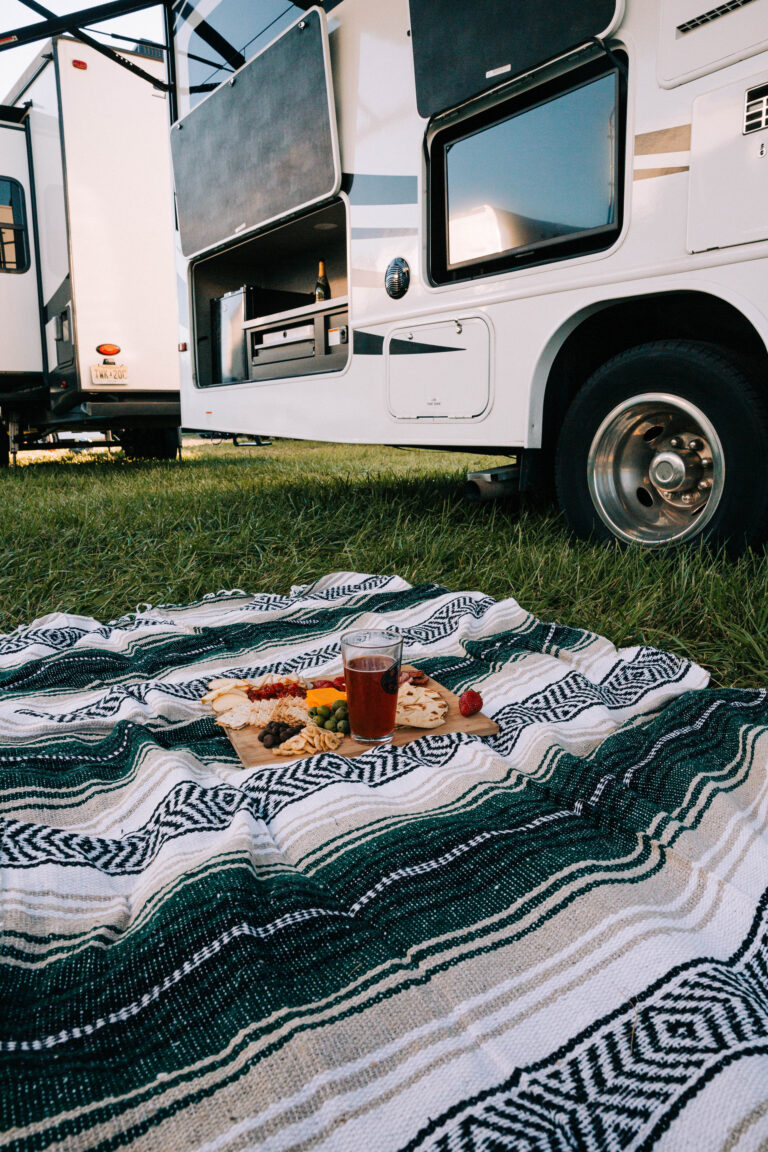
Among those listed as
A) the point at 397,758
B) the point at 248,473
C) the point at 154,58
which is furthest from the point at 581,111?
the point at 154,58

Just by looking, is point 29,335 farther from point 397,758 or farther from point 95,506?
point 397,758

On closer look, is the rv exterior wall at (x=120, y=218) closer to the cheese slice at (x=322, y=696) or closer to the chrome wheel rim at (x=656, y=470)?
the chrome wheel rim at (x=656, y=470)

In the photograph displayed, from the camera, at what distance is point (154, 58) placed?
6.64 m

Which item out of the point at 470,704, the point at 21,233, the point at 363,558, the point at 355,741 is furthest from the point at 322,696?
the point at 21,233

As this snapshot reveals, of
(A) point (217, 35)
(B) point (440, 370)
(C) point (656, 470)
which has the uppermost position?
(A) point (217, 35)

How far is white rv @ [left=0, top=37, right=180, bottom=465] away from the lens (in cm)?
639

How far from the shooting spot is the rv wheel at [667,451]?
2555 millimetres

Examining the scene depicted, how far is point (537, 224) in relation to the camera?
298cm

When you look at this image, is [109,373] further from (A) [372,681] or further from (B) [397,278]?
(A) [372,681]

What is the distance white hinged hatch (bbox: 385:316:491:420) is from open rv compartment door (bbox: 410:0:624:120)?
88cm

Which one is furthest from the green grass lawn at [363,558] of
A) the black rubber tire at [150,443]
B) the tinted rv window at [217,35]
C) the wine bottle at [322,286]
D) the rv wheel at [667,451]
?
the black rubber tire at [150,443]

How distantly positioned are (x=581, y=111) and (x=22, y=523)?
3138 millimetres

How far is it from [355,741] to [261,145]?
367 cm

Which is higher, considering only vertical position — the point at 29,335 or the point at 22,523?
the point at 29,335
